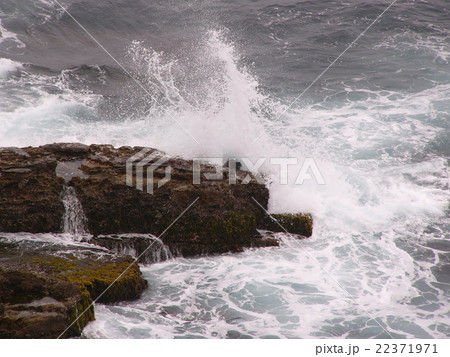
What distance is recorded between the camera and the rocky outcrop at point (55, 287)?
640 centimetres

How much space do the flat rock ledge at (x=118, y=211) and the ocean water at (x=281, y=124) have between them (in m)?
0.32

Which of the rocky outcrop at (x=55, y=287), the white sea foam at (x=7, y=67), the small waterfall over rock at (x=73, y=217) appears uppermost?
the white sea foam at (x=7, y=67)

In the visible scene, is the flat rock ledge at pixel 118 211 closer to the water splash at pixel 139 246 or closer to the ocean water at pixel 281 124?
the water splash at pixel 139 246

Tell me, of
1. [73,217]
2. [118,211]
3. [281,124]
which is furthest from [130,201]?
[281,124]

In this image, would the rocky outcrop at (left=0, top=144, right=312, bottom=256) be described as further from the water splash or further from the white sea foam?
the white sea foam

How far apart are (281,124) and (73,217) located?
7727mm

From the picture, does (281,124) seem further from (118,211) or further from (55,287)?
(55,287)

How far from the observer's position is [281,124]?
49.2ft

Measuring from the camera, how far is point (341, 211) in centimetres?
1102

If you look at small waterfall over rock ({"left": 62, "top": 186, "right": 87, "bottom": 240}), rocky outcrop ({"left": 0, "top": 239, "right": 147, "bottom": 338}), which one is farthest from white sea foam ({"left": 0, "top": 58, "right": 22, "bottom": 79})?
rocky outcrop ({"left": 0, "top": 239, "right": 147, "bottom": 338})

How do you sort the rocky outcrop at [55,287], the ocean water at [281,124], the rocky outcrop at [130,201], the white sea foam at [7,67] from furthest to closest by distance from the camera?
the white sea foam at [7,67], the rocky outcrop at [130,201], the ocean water at [281,124], the rocky outcrop at [55,287]

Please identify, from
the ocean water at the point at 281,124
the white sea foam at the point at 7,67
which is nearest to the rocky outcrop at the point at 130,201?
the ocean water at the point at 281,124

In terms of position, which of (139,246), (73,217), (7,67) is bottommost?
(139,246)

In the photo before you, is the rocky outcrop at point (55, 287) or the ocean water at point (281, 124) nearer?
the rocky outcrop at point (55, 287)
